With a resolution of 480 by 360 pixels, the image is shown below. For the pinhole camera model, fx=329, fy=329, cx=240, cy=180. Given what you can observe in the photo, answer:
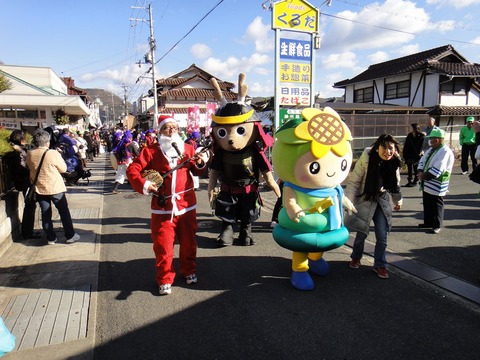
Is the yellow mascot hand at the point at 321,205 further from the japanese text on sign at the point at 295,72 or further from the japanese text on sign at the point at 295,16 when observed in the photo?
the japanese text on sign at the point at 295,16

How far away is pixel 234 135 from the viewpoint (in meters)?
4.28

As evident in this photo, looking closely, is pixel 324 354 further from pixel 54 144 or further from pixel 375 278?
pixel 54 144

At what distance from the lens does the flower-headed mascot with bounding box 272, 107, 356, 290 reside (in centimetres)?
328

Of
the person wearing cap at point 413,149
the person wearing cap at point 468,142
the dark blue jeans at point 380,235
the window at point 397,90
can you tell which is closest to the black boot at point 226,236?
the dark blue jeans at point 380,235

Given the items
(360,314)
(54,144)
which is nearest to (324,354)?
(360,314)

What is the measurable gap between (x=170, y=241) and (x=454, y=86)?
1901 cm

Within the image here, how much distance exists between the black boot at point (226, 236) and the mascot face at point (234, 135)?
129 cm

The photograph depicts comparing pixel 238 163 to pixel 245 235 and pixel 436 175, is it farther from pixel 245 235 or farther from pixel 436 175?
pixel 436 175

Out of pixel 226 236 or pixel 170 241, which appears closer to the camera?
pixel 170 241

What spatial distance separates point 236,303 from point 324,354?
3.44 feet

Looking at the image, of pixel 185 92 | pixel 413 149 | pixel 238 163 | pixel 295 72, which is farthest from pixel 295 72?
pixel 185 92

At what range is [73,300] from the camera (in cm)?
347

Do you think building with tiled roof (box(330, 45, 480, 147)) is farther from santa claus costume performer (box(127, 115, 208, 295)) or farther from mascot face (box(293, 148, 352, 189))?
santa claus costume performer (box(127, 115, 208, 295))

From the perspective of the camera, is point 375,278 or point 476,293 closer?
point 476,293
